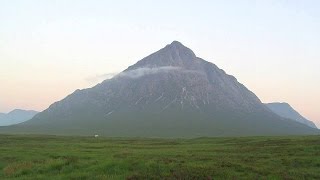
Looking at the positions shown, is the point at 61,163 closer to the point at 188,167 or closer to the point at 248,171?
the point at 188,167

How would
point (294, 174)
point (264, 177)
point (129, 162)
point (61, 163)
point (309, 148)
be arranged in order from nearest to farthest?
point (264, 177) → point (294, 174) → point (129, 162) → point (61, 163) → point (309, 148)

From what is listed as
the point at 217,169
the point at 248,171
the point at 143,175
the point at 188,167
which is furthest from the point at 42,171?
the point at 248,171

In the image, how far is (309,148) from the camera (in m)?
52.3

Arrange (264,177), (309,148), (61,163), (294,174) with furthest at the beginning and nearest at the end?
(309,148)
(61,163)
(294,174)
(264,177)

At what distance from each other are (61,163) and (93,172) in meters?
6.64

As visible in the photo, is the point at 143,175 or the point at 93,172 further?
the point at 93,172

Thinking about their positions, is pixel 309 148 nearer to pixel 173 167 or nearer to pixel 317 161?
pixel 317 161

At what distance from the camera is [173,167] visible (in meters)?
33.5

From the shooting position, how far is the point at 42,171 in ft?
118

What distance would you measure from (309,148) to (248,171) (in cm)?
2213

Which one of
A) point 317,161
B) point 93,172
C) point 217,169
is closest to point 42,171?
point 93,172

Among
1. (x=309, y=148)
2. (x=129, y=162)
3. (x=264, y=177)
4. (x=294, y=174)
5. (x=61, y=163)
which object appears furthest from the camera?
(x=309, y=148)

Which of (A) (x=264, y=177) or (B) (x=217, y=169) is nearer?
(A) (x=264, y=177)

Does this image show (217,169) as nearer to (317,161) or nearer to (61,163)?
(317,161)
